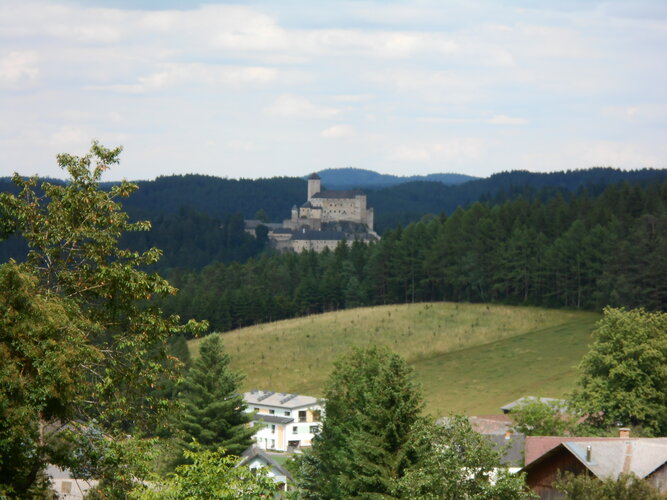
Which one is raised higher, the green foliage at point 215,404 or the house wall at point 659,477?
the house wall at point 659,477

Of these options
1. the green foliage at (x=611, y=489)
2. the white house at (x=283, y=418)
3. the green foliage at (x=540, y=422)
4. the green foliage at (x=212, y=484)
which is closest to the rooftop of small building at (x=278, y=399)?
the white house at (x=283, y=418)

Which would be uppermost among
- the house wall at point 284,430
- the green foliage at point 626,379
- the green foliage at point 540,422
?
the green foliage at point 626,379

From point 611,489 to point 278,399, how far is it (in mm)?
59580

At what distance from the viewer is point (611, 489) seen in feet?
91.0

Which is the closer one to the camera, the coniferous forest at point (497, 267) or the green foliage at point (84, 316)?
the green foliage at point (84, 316)

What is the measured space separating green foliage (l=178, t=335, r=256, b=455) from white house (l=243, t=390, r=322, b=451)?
23.6 meters

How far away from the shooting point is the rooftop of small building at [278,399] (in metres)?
83.7

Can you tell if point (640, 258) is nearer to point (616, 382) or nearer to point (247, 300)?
point (247, 300)

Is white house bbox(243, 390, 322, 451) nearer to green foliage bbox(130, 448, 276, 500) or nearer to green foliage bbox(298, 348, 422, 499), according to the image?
green foliage bbox(298, 348, 422, 499)

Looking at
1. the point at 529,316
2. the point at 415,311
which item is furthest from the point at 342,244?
the point at 529,316

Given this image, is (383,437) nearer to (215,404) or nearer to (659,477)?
(659,477)

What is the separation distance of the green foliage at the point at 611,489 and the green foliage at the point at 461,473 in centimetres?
180

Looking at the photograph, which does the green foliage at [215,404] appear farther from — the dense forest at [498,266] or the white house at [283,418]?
the dense forest at [498,266]

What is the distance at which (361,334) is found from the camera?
106 m
